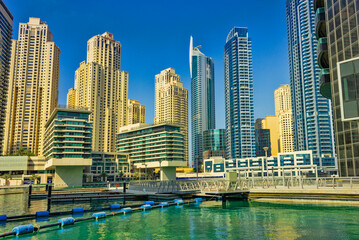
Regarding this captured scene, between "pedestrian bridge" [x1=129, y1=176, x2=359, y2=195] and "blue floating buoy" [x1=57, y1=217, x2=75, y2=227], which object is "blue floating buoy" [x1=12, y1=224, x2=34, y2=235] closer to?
"blue floating buoy" [x1=57, y1=217, x2=75, y2=227]

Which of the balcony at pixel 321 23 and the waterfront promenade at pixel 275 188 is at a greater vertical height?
the balcony at pixel 321 23

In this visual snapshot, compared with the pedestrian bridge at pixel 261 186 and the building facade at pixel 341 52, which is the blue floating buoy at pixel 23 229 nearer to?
the pedestrian bridge at pixel 261 186

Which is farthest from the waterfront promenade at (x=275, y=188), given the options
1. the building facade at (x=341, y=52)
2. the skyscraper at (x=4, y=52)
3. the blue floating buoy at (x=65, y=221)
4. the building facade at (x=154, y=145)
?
the skyscraper at (x=4, y=52)

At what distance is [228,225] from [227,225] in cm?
9

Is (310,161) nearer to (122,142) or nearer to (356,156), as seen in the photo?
(122,142)

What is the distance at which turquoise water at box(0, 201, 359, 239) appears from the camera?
23.3m

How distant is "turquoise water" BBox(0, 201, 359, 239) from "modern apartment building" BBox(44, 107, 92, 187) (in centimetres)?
9204

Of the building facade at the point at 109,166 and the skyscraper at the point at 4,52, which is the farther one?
the building facade at the point at 109,166

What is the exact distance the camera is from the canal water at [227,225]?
23.3 metres

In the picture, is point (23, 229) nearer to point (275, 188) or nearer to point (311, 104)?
point (275, 188)

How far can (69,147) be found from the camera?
395 ft

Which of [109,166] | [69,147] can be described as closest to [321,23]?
[69,147]

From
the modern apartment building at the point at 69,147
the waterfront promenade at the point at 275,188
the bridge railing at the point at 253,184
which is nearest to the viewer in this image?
the waterfront promenade at the point at 275,188

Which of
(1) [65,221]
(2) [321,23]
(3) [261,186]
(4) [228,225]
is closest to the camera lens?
(4) [228,225]
